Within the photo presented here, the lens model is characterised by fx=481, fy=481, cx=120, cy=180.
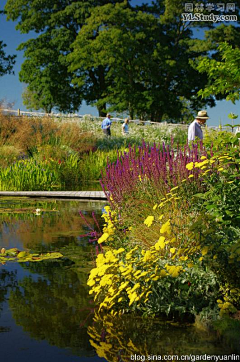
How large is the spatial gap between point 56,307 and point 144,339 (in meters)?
0.98

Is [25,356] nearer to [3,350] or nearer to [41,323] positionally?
[3,350]

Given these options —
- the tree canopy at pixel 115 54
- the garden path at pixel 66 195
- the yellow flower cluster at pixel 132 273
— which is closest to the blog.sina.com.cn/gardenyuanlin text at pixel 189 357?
the yellow flower cluster at pixel 132 273

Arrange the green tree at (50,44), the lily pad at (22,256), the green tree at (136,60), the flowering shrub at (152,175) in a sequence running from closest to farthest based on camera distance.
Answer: the flowering shrub at (152,175)
the lily pad at (22,256)
the green tree at (136,60)
the green tree at (50,44)

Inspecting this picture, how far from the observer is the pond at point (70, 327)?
3.26 meters

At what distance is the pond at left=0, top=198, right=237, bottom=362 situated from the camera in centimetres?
326

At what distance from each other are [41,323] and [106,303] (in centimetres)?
59

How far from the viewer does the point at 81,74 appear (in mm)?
44531

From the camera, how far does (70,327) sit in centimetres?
373

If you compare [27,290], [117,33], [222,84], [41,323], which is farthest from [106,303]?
[117,33]

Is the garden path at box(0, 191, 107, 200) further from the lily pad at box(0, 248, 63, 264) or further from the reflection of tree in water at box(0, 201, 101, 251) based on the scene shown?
the lily pad at box(0, 248, 63, 264)

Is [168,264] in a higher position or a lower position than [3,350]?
higher

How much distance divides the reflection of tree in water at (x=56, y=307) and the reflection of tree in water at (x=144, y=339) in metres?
0.11

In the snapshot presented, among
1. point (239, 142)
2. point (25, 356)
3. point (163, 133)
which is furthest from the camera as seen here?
point (163, 133)

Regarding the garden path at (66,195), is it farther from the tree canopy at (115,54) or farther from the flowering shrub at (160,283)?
the tree canopy at (115,54)
